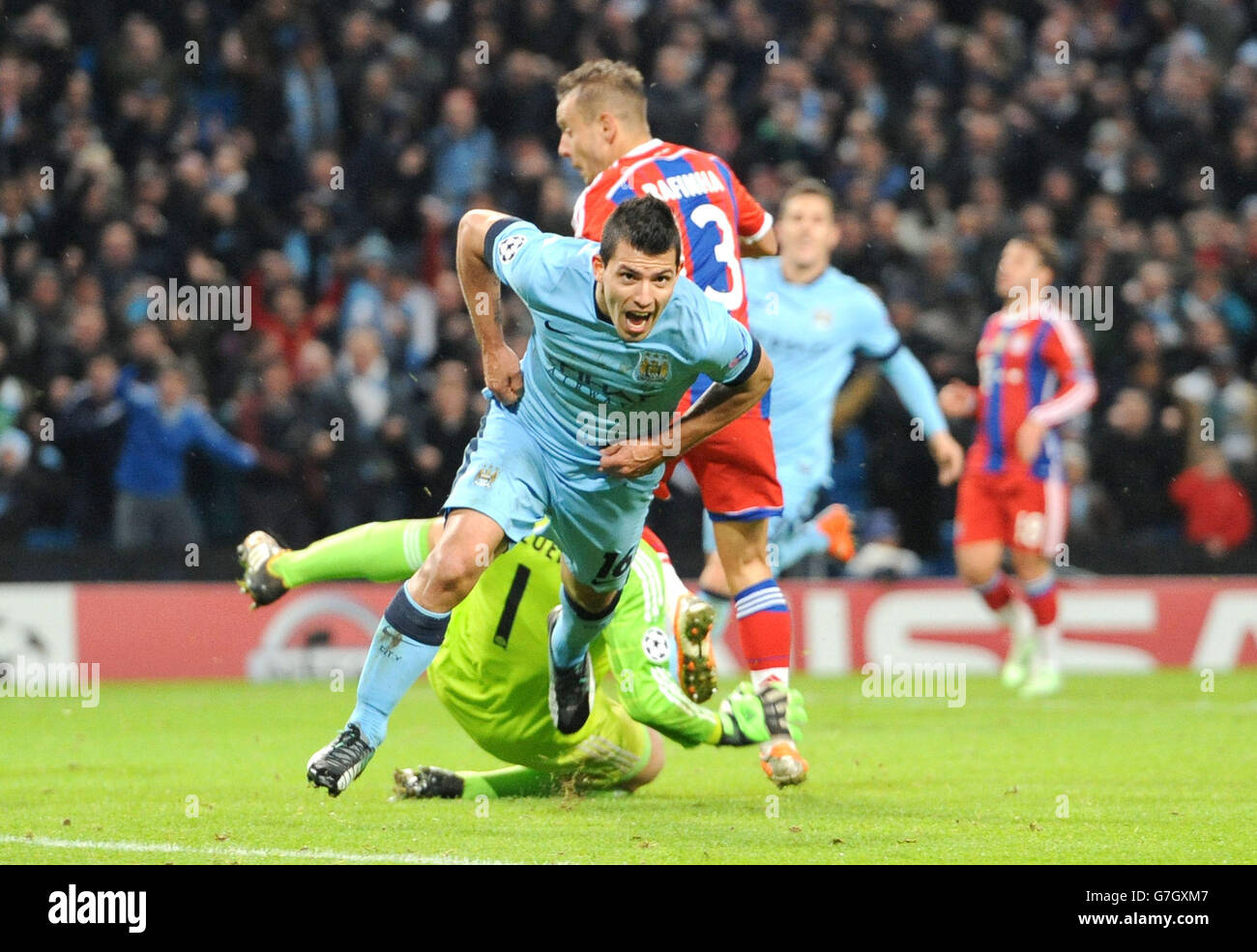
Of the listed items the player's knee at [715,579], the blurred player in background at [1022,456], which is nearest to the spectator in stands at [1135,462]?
the blurred player in background at [1022,456]

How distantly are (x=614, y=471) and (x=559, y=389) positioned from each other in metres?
0.33

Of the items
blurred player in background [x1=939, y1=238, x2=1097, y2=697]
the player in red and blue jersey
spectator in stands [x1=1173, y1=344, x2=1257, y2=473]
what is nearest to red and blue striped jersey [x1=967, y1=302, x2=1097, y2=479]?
blurred player in background [x1=939, y1=238, x2=1097, y2=697]

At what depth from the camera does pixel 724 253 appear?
23.7ft

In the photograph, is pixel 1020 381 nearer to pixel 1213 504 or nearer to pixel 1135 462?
pixel 1135 462

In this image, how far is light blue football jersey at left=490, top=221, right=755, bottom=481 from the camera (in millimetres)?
5977

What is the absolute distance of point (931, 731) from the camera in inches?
377

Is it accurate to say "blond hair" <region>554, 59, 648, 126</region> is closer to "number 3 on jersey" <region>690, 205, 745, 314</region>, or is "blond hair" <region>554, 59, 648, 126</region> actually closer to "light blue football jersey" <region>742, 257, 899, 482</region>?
"number 3 on jersey" <region>690, 205, 745, 314</region>

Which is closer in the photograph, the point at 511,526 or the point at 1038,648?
the point at 511,526

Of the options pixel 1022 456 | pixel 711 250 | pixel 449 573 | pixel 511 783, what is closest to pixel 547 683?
pixel 511 783

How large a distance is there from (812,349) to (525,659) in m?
4.04

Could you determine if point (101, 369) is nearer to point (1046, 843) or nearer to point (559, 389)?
point (559, 389)

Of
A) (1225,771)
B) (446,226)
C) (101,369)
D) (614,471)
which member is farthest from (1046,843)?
(446,226)

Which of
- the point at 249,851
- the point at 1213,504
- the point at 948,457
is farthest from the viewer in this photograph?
the point at 1213,504

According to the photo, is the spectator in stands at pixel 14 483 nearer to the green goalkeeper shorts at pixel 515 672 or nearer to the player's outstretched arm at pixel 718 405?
the green goalkeeper shorts at pixel 515 672
